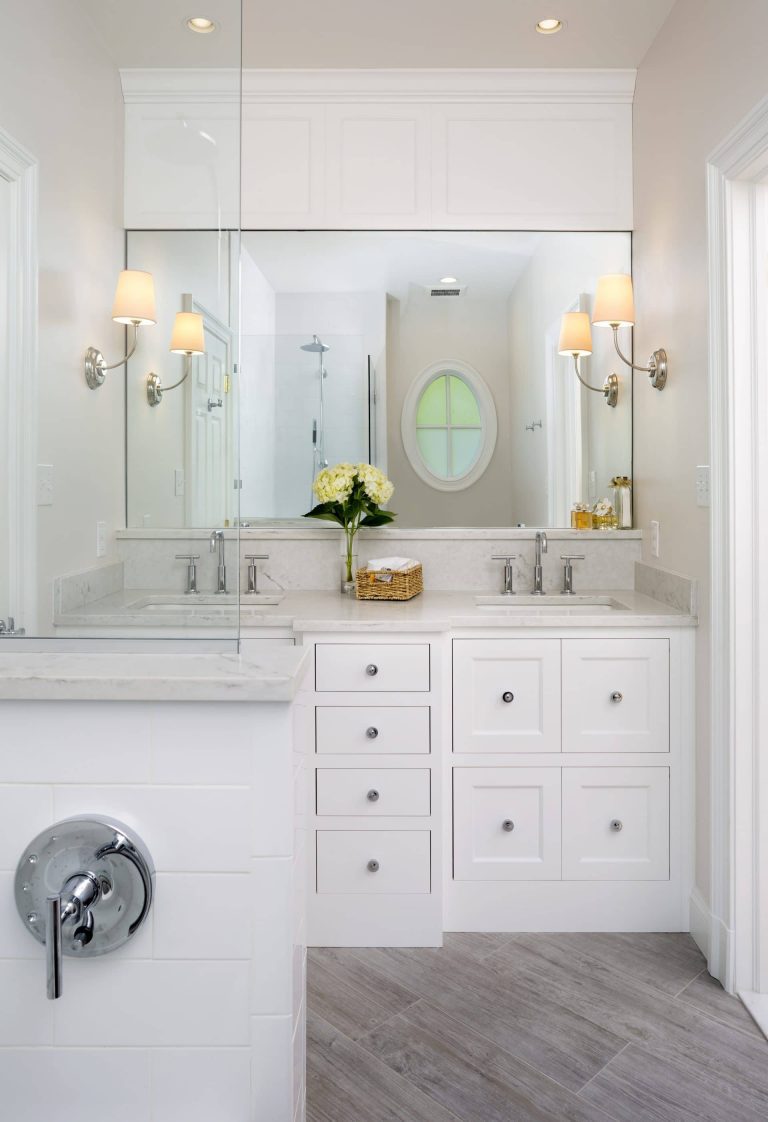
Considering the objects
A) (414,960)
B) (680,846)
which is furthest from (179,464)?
(680,846)

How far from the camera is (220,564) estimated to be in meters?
1.07

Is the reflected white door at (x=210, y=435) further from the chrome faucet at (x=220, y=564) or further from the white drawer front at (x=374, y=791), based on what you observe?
the white drawer front at (x=374, y=791)

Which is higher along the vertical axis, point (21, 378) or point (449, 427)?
point (449, 427)

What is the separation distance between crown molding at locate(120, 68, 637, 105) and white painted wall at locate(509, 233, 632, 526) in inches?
18.9

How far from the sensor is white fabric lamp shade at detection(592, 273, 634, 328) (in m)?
2.81

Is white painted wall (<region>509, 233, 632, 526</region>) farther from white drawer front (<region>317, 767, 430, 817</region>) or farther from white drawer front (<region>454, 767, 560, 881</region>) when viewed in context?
white drawer front (<region>317, 767, 430, 817</region>)

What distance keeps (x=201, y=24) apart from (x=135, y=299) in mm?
360

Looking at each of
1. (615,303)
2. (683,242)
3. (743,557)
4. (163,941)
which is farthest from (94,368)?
(615,303)

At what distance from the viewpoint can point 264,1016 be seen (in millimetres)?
950

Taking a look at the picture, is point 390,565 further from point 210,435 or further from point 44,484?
point 44,484

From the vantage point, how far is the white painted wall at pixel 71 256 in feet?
3.36

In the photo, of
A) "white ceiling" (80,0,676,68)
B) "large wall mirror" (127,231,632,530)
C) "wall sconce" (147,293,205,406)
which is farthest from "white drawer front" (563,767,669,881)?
"white ceiling" (80,0,676,68)

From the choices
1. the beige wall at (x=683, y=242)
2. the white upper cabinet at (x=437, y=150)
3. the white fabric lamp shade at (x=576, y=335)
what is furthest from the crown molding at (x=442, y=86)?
the white fabric lamp shade at (x=576, y=335)

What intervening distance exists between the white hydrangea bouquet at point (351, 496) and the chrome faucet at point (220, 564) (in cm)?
163
